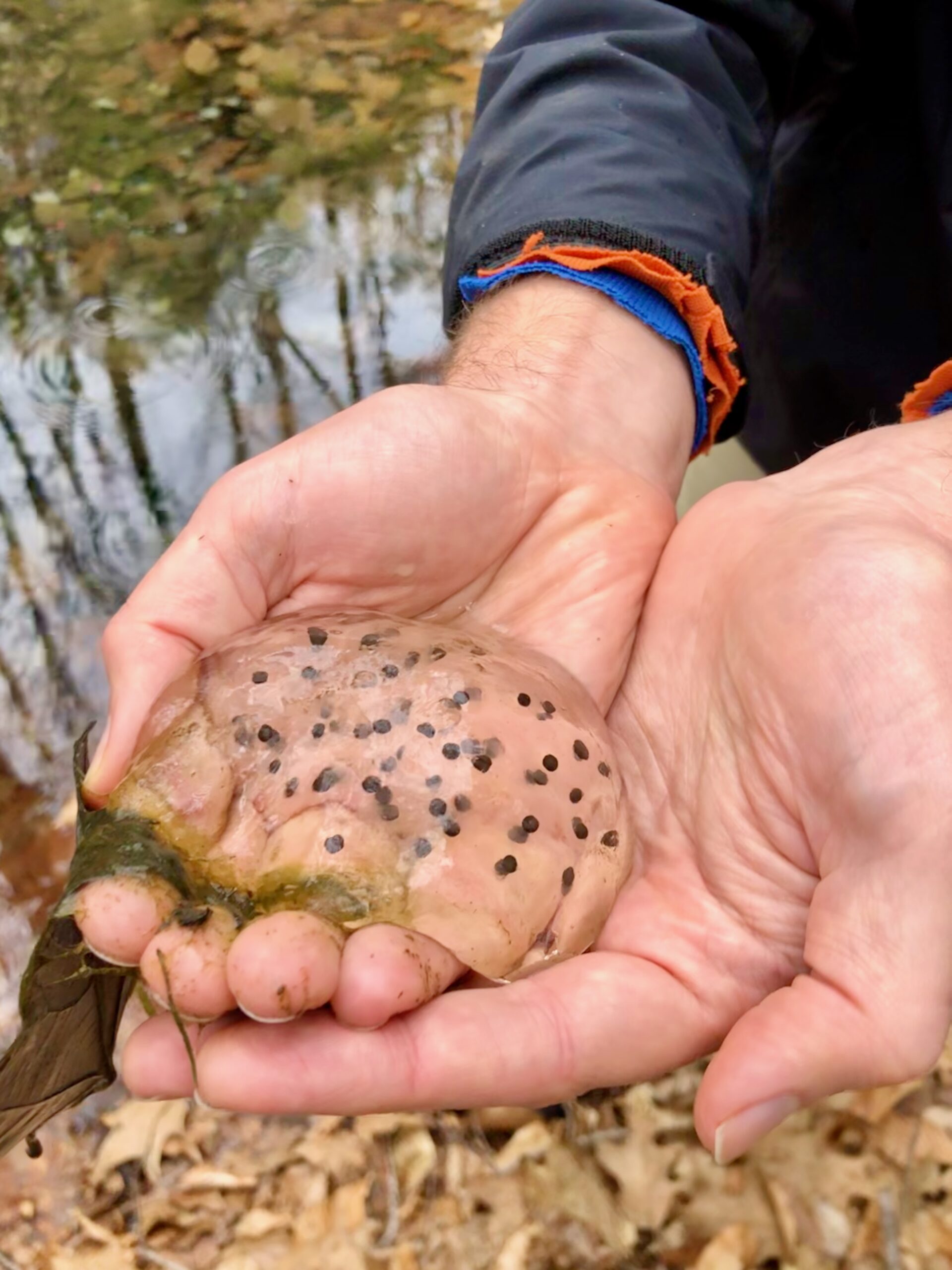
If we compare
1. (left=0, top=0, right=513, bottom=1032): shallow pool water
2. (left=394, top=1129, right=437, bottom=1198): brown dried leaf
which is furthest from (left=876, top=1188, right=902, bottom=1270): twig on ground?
(left=0, top=0, right=513, bottom=1032): shallow pool water

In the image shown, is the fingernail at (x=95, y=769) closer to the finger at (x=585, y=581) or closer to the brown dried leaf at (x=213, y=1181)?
the finger at (x=585, y=581)

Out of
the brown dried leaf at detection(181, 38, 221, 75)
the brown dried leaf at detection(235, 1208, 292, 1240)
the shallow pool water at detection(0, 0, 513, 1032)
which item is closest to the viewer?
the brown dried leaf at detection(235, 1208, 292, 1240)

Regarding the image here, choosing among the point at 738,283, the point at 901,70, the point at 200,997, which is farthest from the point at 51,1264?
the point at 901,70

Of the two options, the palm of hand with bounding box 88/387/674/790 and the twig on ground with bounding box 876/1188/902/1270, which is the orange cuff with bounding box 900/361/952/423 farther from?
the twig on ground with bounding box 876/1188/902/1270

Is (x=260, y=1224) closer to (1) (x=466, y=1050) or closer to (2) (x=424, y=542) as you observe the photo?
(1) (x=466, y=1050)

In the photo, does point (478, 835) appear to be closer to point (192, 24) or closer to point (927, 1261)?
point (927, 1261)
